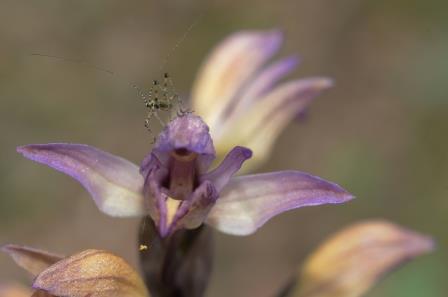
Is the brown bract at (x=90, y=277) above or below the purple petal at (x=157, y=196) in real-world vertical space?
below

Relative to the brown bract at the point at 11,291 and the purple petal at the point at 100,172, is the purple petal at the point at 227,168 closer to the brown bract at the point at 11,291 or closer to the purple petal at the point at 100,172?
the purple petal at the point at 100,172

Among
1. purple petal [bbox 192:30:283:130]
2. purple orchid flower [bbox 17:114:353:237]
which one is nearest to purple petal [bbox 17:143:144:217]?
purple orchid flower [bbox 17:114:353:237]

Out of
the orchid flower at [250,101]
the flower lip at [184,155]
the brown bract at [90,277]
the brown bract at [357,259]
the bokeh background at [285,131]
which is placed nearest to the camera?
the brown bract at [90,277]

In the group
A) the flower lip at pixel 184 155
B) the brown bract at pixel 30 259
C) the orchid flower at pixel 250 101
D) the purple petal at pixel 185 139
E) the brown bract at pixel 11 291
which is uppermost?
the orchid flower at pixel 250 101

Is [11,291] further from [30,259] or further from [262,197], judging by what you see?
[262,197]

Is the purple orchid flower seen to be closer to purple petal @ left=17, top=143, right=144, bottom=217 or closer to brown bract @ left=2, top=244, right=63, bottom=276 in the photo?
purple petal @ left=17, top=143, right=144, bottom=217

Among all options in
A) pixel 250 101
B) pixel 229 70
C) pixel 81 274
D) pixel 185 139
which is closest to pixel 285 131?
pixel 229 70

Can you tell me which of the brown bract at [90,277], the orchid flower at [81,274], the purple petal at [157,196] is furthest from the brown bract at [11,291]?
the purple petal at [157,196]
